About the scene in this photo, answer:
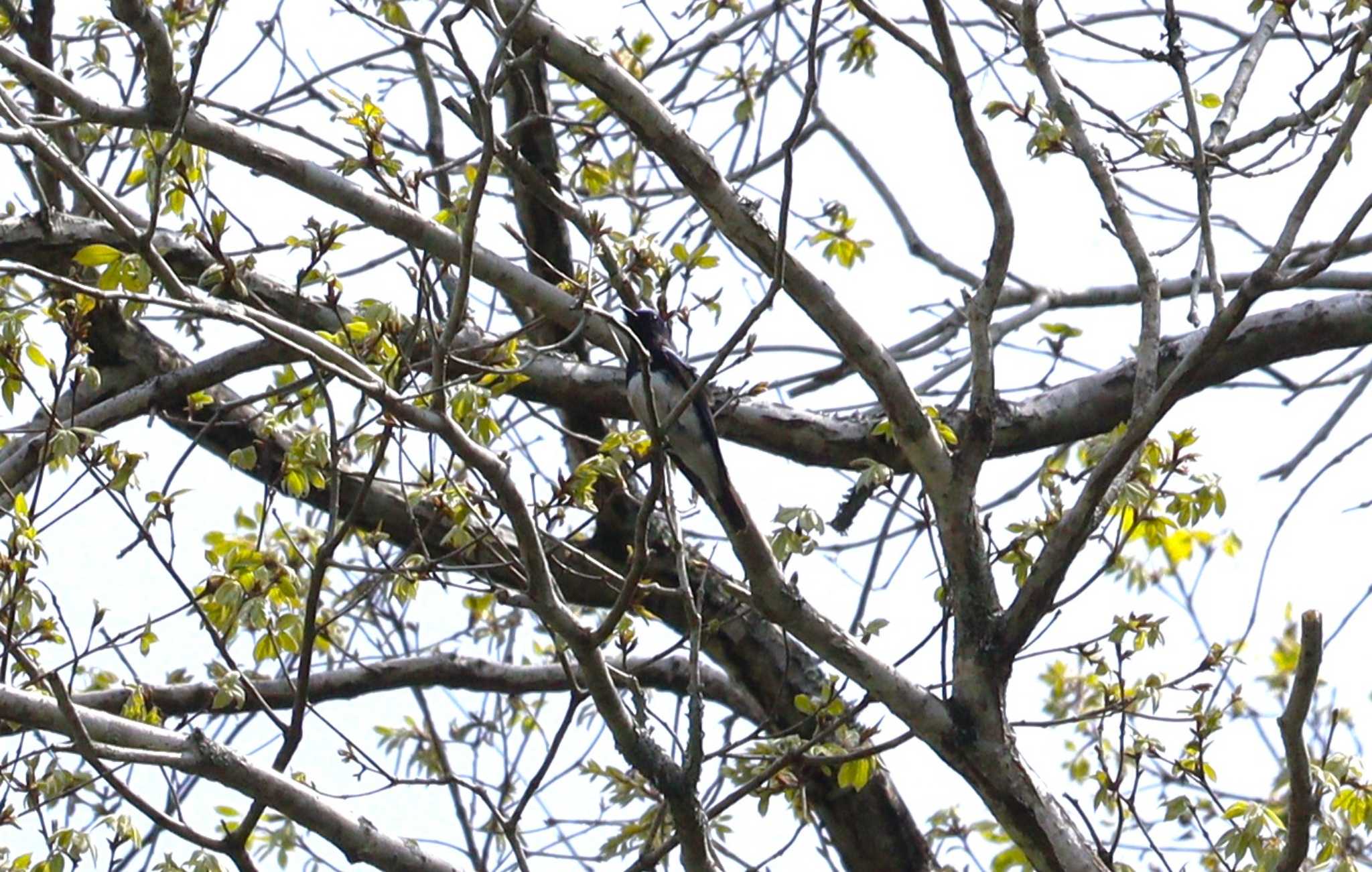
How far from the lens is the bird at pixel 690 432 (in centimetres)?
387

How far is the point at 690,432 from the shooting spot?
4117 millimetres

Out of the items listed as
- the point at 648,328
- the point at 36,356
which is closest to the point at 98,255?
the point at 36,356

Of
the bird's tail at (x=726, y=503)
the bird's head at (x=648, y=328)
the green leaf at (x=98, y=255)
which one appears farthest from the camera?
the bird's head at (x=648, y=328)

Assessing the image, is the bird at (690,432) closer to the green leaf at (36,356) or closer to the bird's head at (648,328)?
the bird's head at (648,328)

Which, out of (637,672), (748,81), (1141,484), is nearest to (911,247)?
(748,81)

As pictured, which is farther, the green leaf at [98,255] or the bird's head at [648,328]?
the bird's head at [648,328]

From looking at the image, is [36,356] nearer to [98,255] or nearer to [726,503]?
[98,255]

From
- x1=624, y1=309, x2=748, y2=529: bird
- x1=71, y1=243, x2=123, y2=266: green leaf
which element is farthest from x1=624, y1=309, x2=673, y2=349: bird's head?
x1=71, y1=243, x2=123, y2=266: green leaf

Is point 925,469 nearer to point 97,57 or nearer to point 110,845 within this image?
point 110,845

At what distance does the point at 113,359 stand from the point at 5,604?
135 centimetres

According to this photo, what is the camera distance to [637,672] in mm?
4691

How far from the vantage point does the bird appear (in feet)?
12.7

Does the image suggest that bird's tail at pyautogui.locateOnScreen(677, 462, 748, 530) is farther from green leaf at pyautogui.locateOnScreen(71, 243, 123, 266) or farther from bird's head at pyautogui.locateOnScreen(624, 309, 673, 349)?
green leaf at pyautogui.locateOnScreen(71, 243, 123, 266)

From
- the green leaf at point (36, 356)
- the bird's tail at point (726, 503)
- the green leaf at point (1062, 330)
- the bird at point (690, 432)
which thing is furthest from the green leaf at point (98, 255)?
the green leaf at point (1062, 330)
